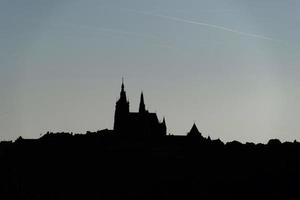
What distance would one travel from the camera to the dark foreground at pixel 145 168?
129 m

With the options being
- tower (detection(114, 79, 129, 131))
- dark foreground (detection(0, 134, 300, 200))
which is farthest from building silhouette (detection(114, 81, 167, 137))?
dark foreground (detection(0, 134, 300, 200))

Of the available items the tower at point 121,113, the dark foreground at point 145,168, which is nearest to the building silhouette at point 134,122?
the tower at point 121,113

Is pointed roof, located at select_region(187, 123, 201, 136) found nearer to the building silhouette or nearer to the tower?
the building silhouette

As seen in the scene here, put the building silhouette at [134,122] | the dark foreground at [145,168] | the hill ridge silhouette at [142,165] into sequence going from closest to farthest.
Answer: the dark foreground at [145,168] → the hill ridge silhouette at [142,165] → the building silhouette at [134,122]

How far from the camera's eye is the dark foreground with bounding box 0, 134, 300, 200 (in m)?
129

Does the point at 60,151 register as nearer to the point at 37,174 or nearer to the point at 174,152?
the point at 37,174

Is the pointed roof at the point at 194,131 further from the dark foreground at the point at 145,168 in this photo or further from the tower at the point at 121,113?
the tower at the point at 121,113

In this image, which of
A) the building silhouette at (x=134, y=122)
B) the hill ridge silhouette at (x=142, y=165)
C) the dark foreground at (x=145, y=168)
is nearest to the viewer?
the dark foreground at (x=145, y=168)

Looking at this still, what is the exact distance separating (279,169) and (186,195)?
97.7 feet

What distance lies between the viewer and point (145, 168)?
15025 centimetres

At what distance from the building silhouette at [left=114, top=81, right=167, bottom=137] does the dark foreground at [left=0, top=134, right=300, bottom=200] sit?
2.72 meters

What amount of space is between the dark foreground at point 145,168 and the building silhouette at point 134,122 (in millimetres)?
2718

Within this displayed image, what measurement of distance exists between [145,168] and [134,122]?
81.4ft

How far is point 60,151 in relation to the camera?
539 ft
